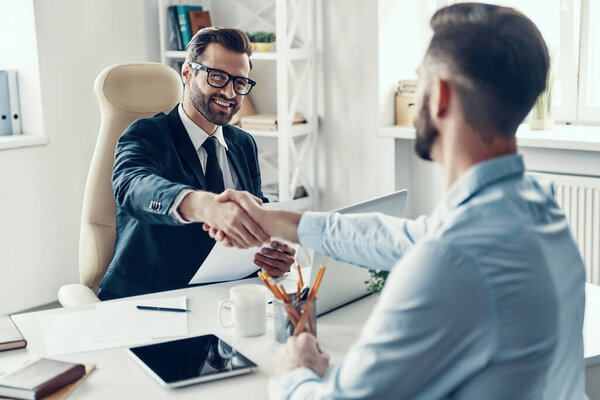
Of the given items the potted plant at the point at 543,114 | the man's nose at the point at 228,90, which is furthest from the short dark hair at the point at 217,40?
the potted plant at the point at 543,114

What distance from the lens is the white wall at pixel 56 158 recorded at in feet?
11.5

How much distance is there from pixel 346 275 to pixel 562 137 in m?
1.73

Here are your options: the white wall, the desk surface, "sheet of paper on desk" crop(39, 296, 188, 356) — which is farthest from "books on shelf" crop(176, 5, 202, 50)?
"sheet of paper on desk" crop(39, 296, 188, 356)

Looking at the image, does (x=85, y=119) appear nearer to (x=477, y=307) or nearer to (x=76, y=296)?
(x=76, y=296)

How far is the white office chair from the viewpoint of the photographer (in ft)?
7.12

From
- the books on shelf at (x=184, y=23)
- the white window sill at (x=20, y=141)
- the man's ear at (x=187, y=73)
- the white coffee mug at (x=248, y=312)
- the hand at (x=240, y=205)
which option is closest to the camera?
the white coffee mug at (x=248, y=312)

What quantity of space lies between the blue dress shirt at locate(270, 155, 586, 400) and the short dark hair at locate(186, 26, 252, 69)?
4.55 feet

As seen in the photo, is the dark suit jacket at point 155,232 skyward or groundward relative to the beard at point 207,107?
groundward

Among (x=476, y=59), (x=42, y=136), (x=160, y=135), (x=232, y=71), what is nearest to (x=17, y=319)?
(x=160, y=135)

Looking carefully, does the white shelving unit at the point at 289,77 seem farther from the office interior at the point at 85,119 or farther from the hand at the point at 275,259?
the hand at the point at 275,259

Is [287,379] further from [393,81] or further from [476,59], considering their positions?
[393,81]

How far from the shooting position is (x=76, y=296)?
6.23ft

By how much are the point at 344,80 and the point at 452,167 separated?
2705 millimetres

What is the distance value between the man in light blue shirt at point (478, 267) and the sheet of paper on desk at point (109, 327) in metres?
0.50
